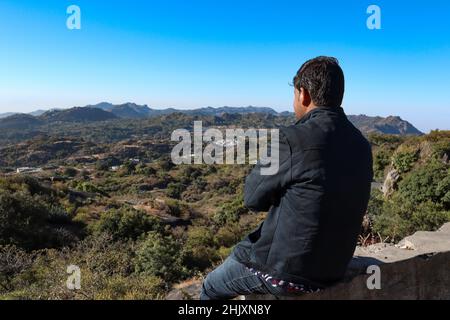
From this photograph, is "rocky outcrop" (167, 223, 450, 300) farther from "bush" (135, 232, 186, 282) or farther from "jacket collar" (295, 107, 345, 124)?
"bush" (135, 232, 186, 282)

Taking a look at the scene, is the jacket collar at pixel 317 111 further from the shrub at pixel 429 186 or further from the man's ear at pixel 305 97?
the shrub at pixel 429 186

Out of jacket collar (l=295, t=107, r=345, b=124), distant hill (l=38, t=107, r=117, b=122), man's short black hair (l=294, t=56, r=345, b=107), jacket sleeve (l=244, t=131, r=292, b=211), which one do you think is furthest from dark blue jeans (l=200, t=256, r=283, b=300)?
distant hill (l=38, t=107, r=117, b=122)

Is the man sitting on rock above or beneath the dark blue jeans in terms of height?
above

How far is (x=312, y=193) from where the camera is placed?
6.22 feet

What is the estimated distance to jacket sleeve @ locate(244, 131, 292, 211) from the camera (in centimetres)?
193

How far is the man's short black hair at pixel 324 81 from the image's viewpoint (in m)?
2.02

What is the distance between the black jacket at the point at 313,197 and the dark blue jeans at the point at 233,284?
16 centimetres

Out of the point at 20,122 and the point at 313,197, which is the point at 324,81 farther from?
the point at 20,122

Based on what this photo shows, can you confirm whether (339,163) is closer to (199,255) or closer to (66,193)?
(199,255)

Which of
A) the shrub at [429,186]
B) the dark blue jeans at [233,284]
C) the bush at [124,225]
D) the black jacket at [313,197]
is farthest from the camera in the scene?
the shrub at [429,186]

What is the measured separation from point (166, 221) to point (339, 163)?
1248cm

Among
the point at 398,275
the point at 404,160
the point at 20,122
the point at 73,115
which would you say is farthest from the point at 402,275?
the point at 73,115

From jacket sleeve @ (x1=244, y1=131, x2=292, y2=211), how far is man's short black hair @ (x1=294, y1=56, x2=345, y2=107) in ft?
1.01

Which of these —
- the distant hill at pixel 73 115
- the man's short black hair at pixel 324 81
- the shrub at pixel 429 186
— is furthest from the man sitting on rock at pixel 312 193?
the distant hill at pixel 73 115
